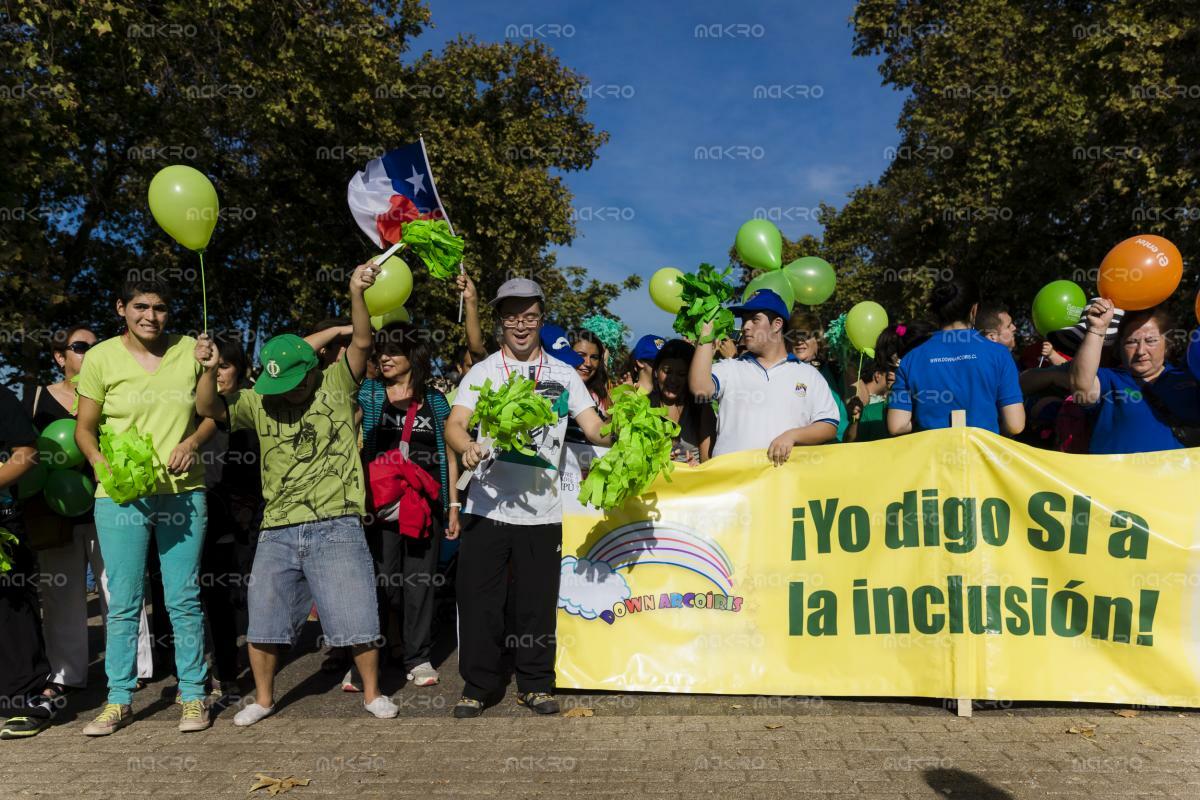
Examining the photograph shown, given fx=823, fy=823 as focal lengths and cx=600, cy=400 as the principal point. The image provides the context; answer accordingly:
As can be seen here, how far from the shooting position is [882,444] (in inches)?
178

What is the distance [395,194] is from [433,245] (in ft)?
5.94

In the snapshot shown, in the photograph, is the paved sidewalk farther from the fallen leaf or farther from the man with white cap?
the man with white cap

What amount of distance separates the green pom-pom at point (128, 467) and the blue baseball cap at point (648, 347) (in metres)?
3.20

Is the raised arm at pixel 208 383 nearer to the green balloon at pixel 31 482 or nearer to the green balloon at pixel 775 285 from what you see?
the green balloon at pixel 31 482

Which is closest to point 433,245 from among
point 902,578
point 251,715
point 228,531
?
point 228,531

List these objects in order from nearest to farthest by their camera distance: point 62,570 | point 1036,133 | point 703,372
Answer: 1. point 703,372
2. point 62,570
3. point 1036,133

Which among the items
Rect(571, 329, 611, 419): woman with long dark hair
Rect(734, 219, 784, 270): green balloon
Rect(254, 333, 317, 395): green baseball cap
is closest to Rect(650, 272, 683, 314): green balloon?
Rect(734, 219, 784, 270): green balloon

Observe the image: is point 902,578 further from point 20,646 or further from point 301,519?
point 20,646

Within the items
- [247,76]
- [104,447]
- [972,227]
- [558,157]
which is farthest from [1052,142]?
[104,447]

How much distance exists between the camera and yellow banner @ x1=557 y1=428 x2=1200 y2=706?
4238 mm

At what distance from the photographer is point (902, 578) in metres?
4.42

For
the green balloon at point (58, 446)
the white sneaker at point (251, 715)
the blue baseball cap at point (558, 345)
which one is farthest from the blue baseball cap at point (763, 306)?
the green balloon at point (58, 446)

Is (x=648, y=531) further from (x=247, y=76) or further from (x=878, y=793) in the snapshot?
(x=247, y=76)

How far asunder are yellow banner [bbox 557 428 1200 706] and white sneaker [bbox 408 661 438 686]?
865 mm
